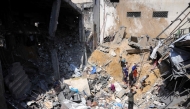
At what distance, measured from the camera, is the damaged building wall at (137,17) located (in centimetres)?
1322

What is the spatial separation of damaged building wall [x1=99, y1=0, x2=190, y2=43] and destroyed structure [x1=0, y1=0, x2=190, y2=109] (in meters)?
1.16

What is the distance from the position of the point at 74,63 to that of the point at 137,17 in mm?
6427

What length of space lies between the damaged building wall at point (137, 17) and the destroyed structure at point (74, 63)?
45.7 inches

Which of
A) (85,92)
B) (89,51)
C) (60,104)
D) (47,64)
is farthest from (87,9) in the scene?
(60,104)

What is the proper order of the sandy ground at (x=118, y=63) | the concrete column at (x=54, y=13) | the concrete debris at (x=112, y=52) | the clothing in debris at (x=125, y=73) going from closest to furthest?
the concrete column at (x=54, y=13) < the sandy ground at (x=118, y=63) < the clothing in debris at (x=125, y=73) < the concrete debris at (x=112, y=52)

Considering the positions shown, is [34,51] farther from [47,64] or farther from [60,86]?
[60,86]

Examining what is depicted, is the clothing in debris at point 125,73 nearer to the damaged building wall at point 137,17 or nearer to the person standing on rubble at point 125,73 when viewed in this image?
the person standing on rubble at point 125,73

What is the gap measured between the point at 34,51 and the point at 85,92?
313 cm

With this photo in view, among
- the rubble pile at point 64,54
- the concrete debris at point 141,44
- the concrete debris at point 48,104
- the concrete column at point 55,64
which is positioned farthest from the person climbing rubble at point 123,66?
the concrete debris at point 48,104

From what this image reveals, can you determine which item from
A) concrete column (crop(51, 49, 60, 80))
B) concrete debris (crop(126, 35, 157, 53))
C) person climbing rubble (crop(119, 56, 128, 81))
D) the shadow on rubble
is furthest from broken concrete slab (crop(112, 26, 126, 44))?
concrete column (crop(51, 49, 60, 80))

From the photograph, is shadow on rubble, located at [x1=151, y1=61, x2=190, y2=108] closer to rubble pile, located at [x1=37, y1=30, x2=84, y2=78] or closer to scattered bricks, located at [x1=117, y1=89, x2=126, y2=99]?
scattered bricks, located at [x1=117, y1=89, x2=126, y2=99]

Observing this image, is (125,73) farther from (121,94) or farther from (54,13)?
(54,13)

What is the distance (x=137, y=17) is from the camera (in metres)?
14.1

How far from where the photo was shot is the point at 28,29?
8.35m
